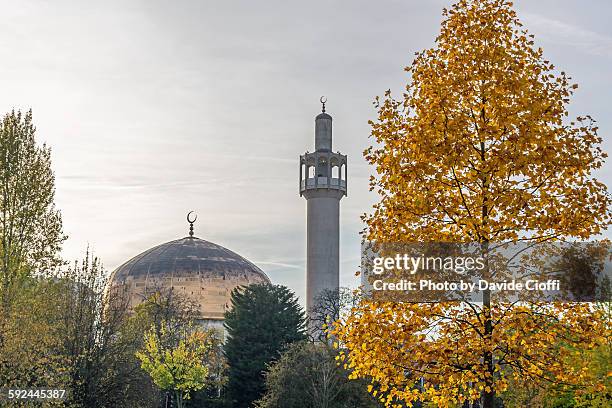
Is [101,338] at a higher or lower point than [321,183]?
lower

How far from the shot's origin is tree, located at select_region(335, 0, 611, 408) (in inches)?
412

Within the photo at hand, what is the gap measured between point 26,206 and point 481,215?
85.6 feet

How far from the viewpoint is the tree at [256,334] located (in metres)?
42.6

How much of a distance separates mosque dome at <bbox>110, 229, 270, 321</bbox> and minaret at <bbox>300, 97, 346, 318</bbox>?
7.78 metres

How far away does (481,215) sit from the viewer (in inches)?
426

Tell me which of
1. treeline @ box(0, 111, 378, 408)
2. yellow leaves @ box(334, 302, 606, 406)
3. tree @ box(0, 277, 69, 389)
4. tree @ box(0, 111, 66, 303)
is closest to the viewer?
yellow leaves @ box(334, 302, 606, 406)

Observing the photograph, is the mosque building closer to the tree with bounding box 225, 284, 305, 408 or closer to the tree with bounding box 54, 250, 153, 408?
the tree with bounding box 225, 284, 305, 408

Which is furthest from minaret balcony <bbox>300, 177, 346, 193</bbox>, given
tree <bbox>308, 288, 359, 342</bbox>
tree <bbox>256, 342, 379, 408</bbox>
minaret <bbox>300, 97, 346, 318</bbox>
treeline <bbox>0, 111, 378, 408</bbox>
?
tree <bbox>256, 342, 379, 408</bbox>

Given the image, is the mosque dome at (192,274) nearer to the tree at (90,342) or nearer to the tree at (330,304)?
the tree at (330,304)

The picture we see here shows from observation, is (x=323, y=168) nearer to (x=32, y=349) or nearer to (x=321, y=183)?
(x=321, y=183)

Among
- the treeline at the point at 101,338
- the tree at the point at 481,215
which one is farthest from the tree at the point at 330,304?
the tree at the point at 481,215

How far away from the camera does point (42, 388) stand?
917 inches

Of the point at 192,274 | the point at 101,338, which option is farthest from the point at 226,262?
the point at 101,338

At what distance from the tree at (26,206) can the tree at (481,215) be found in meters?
24.4
